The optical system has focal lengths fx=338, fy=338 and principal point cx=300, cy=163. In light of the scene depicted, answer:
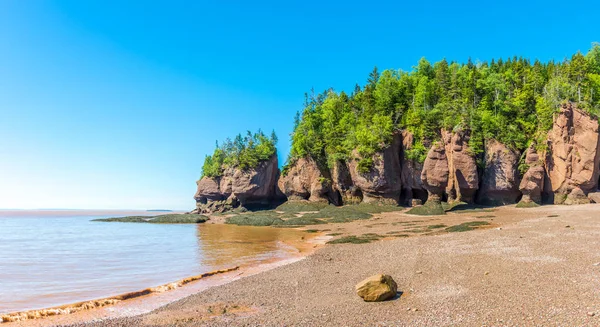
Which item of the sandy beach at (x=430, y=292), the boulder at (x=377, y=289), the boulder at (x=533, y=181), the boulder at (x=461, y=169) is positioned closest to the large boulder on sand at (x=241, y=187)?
the boulder at (x=461, y=169)

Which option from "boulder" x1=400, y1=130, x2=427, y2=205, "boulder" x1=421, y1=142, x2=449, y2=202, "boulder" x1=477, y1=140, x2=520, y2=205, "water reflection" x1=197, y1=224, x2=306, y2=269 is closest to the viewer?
"water reflection" x1=197, y1=224, x2=306, y2=269

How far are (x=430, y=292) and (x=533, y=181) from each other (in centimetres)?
3966

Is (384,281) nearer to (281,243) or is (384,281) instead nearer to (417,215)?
(281,243)

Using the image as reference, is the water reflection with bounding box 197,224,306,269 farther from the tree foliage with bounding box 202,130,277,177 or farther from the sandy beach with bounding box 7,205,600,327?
the tree foliage with bounding box 202,130,277,177

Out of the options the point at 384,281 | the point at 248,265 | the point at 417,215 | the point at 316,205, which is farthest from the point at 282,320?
the point at 316,205

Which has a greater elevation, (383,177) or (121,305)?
(383,177)

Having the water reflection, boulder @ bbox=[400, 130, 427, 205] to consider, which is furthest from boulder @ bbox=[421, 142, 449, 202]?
the water reflection

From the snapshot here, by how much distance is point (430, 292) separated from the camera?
9523 mm

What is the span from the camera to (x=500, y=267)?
11.5 m

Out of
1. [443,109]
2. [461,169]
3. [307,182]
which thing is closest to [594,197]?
[461,169]

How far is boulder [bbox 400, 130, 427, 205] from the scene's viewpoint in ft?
162

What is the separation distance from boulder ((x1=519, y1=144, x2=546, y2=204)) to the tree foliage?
144ft

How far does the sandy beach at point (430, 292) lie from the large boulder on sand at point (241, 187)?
51.7m

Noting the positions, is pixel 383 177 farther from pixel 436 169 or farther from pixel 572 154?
pixel 572 154
